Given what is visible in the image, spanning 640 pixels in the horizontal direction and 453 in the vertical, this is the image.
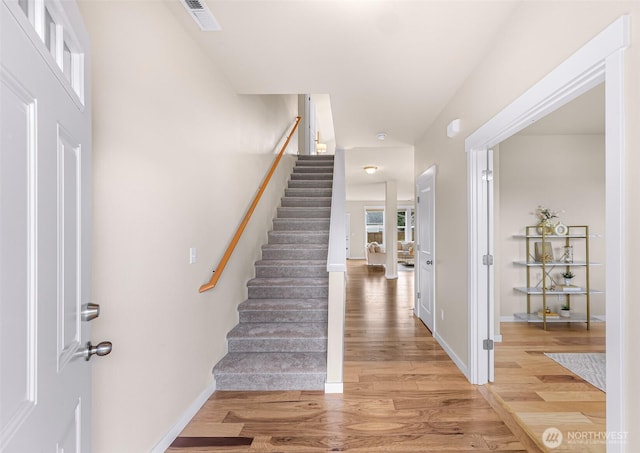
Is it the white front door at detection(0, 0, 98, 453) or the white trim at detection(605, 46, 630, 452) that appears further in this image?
the white trim at detection(605, 46, 630, 452)

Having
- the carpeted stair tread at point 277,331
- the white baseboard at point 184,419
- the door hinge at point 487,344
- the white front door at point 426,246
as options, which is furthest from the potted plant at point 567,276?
the white baseboard at point 184,419

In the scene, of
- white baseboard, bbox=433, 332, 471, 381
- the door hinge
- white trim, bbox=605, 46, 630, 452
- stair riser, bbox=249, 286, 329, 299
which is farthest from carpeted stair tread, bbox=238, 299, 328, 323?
white trim, bbox=605, 46, 630, 452

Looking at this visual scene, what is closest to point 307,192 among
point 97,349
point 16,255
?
point 97,349

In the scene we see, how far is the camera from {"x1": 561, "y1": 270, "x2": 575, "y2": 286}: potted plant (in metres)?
4.27

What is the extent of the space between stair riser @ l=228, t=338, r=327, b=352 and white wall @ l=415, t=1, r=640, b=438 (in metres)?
1.32

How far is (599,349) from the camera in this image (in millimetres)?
3404

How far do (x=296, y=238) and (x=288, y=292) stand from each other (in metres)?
1.02

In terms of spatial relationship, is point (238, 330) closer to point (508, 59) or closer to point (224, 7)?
point (224, 7)

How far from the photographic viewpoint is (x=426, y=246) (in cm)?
426

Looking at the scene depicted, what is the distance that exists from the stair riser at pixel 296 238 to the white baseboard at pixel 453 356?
176 centimetres

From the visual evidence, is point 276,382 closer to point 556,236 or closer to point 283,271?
point 283,271

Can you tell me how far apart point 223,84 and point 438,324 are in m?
3.33

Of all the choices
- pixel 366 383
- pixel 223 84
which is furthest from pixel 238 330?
pixel 223 84

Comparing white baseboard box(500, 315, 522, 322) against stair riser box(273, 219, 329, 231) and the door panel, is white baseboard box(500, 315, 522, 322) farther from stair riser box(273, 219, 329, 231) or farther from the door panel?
the door panel
